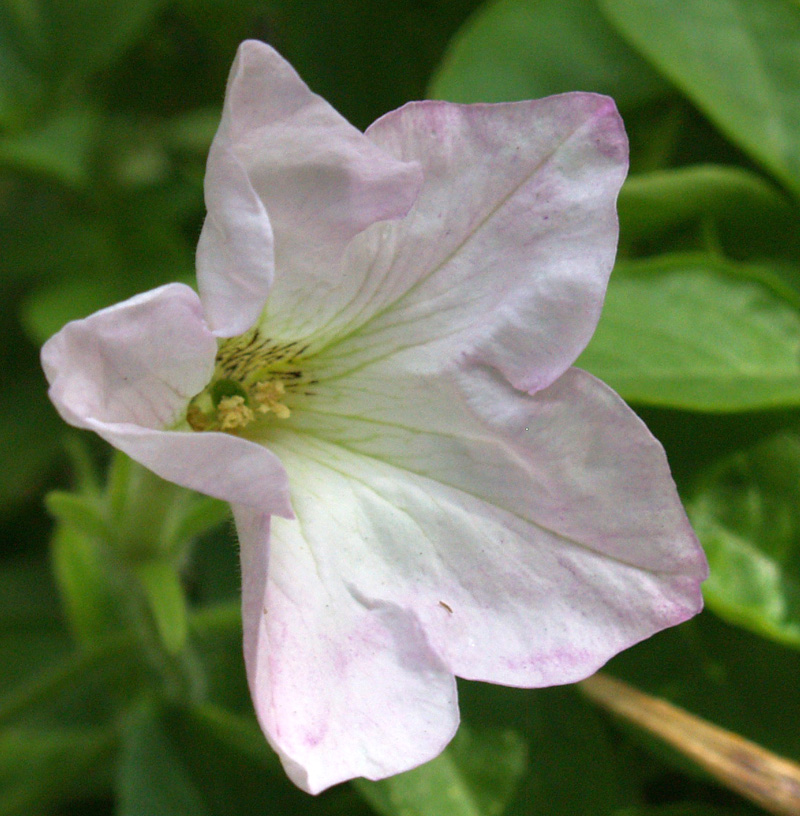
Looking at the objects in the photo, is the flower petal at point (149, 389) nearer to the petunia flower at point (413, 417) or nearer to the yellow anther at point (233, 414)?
the petunia flower at point (413, 417)

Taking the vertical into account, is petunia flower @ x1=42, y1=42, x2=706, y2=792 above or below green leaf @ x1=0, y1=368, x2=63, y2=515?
above

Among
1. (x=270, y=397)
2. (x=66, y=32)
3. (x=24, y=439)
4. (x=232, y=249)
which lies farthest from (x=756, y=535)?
(x=66, y=32)

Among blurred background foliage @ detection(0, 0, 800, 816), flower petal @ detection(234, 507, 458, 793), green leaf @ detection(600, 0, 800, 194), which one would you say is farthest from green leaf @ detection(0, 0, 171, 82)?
flower petal @ detection(234, 507, 458, 793)

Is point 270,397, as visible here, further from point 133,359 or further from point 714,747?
point 714,747

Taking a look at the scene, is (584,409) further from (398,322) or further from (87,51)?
(87,51)

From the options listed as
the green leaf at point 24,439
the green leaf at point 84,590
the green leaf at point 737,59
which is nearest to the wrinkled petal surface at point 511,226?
the green leaf at point 737,59

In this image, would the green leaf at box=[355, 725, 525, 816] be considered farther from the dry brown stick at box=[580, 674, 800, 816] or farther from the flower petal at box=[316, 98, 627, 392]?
the flower petal at box=[316, 98, 627, 392]
